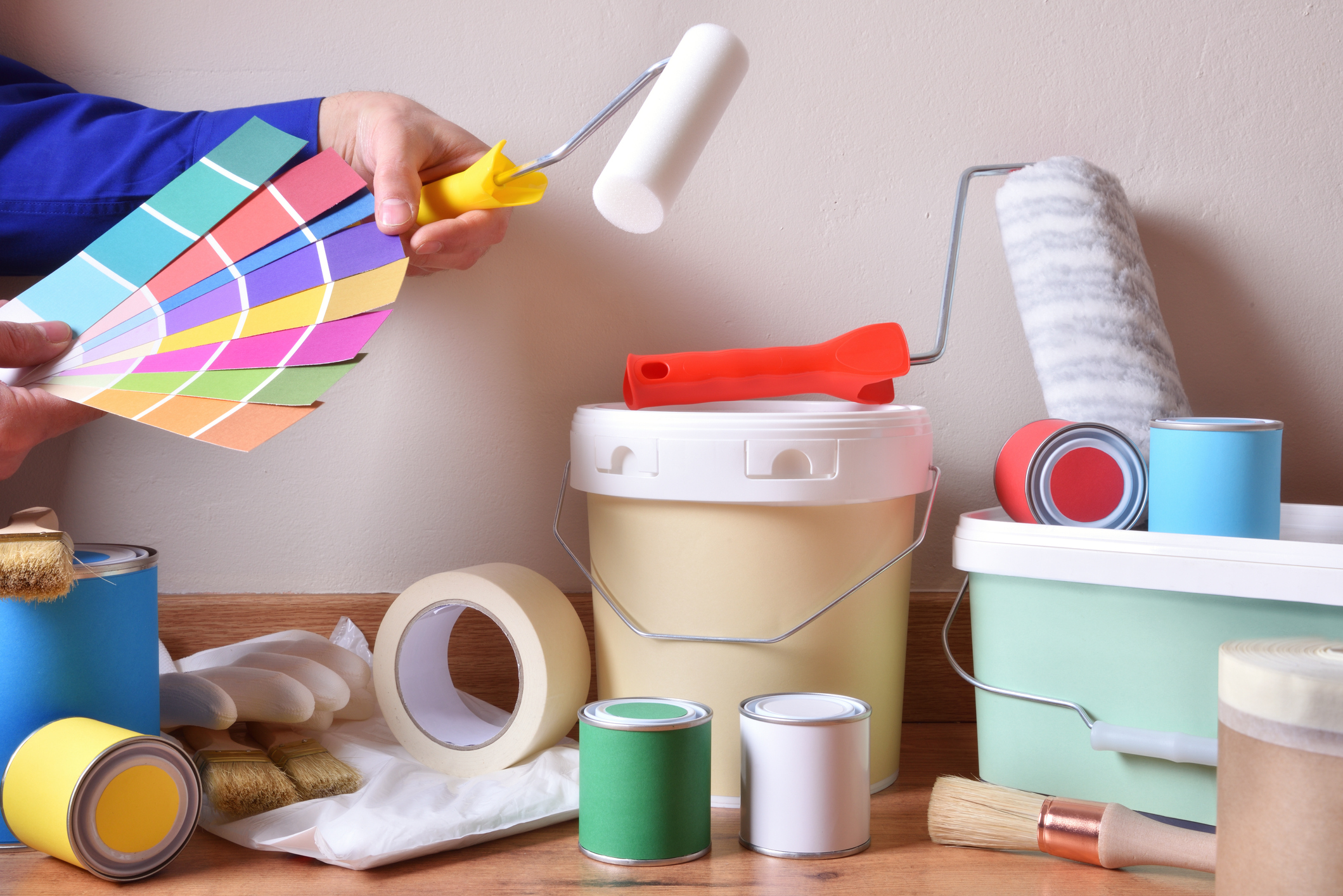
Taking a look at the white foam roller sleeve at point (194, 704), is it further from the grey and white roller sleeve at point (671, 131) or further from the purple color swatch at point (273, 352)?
the grey and white roller sleeve at point (671, 131)

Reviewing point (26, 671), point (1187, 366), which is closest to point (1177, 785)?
point (1187, 366)

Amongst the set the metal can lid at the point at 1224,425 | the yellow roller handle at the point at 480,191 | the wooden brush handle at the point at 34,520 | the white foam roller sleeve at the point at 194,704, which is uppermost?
the yellow roller handle at the point at 480,191

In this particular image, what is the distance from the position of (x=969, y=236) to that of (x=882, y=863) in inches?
22.1

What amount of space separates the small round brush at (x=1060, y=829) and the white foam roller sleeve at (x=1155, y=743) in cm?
4

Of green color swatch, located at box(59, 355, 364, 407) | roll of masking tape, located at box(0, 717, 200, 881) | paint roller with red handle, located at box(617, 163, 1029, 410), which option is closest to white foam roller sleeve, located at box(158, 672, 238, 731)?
roll of masking tape, located at box(0, 717, 200, 881)

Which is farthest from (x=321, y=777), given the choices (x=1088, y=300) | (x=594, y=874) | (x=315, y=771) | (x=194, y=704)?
(x=1088, y=300)

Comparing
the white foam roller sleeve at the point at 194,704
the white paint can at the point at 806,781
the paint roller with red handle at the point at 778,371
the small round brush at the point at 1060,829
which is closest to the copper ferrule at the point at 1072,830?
the small round brush at the point at 1060,829

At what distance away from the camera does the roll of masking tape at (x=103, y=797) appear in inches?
21.4

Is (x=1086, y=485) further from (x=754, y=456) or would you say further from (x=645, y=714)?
(x=645, y=714)

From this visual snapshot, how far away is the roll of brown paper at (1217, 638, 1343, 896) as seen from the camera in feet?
1.35

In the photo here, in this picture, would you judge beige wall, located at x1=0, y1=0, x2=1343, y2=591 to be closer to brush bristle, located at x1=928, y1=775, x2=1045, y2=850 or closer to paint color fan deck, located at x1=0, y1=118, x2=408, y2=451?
paint color fan deck, located at x1=0, y1=118, x2=408, y2=451

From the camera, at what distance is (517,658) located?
75 centimetres

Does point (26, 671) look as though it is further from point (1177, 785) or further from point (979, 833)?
point (1177, 785)

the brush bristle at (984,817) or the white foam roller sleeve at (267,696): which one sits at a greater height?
the white foam roller sleeve at (267,696)
